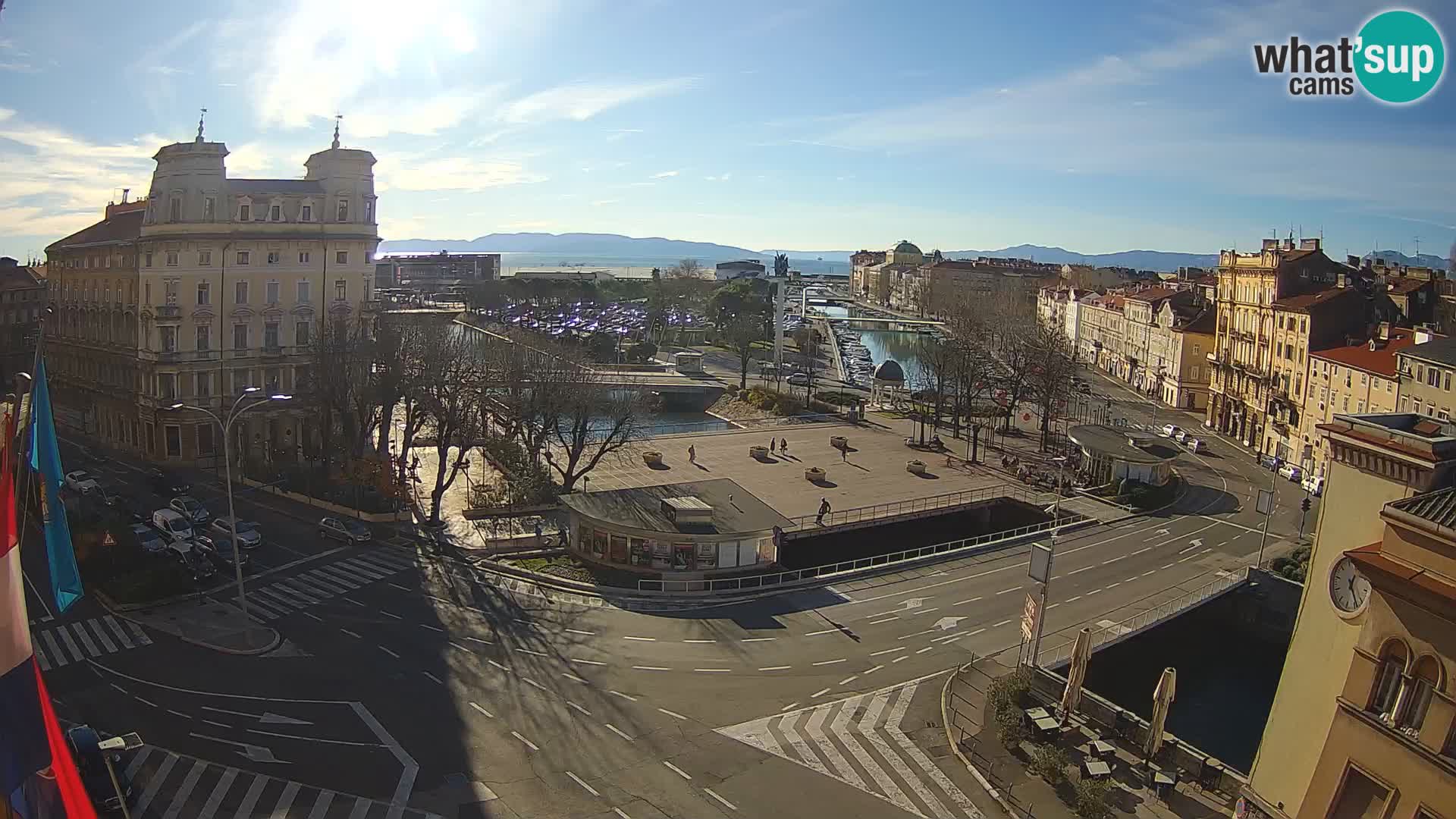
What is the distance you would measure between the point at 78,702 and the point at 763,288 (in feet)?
549

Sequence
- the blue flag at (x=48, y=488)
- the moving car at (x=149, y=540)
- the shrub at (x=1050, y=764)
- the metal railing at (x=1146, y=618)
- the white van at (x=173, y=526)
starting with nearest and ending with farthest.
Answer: the blue flag at (x=48, y=488) → the shrub at (x=1050, y=764) → the metal railing at (x=1146, y=618) → the moving car at (x=149, y=540) → the white van at (x=173, y=526)

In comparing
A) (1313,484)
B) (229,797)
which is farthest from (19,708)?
(1313,484)

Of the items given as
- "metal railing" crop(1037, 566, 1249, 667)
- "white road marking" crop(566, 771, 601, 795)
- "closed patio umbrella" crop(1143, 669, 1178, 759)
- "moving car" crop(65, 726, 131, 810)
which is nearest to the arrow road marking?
"moving car" crop(65, 726, 131, 810)

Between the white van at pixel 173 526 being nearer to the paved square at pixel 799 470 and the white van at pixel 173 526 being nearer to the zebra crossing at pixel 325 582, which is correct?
the zebra crossing at pixel 325 582

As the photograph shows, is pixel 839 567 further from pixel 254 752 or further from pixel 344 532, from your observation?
pixel 254 752

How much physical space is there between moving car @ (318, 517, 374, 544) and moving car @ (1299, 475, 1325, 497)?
51341mm

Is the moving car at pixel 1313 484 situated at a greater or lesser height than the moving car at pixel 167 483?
greater

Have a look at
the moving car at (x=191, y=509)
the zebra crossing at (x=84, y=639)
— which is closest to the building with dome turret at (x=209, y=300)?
the moving car at (x=191, y=509)

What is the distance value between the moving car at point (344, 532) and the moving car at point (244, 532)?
2.54 meters

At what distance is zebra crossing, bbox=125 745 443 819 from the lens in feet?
65.7

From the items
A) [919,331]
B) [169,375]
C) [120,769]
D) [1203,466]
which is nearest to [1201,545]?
[1203,466]

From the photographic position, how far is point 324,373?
49812 millimetres

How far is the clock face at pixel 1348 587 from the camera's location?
53.3ft

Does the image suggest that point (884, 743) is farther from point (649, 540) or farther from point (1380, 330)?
point (1380, 330)
